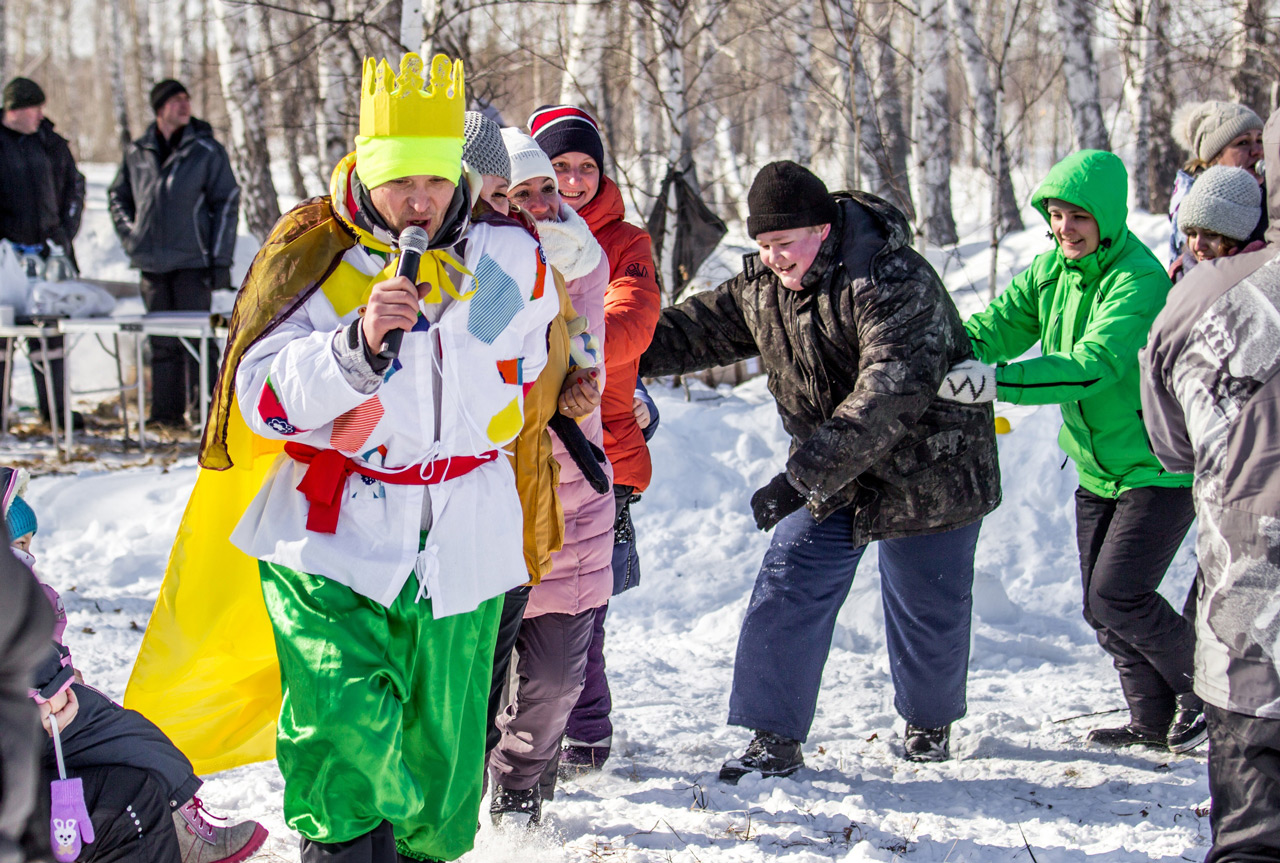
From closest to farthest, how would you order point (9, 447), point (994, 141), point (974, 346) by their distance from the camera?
point (974, 346) < point (9, 447) < point (994, 141)

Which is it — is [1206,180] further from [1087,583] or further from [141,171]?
[141,171]

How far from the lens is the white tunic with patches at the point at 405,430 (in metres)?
2.23

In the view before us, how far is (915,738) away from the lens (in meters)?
3.78

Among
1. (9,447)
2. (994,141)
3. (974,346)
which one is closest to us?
(974,346)

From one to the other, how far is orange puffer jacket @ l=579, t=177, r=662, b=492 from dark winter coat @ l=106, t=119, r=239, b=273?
5326 millimetres

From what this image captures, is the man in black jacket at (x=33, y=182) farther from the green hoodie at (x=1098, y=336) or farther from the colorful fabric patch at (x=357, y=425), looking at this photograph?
the green hoodie at (x=1098, y=336)

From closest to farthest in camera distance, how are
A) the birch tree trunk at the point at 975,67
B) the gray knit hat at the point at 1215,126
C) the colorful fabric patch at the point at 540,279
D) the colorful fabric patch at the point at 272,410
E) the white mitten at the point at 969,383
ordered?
the colorful fabric patch at the point at 272,410 < the colorful fabric patch at the point at 540,279 < the white mitten at the point at 969,383 < the gray knit hat at the point at 1215,126 < the birch tree trunk at the point at 975,67

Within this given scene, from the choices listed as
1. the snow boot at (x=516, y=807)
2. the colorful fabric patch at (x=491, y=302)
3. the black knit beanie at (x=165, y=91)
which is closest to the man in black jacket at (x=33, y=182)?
the black knit beanie at (x=165, y=91)

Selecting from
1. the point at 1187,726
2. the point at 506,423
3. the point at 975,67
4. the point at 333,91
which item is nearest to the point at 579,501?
the point at 506,423

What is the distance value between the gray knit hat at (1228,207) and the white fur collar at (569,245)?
4.99 feet

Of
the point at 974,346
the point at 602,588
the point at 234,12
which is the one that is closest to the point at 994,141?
the point at 974,346

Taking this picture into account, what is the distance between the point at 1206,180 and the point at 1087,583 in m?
1.53

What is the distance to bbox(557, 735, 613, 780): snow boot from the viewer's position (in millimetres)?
3646

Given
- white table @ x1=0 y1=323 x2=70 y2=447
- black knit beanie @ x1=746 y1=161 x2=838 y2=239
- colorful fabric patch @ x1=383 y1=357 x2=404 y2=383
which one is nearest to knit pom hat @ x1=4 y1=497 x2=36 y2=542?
colorful fabric patch @ x1=383 y1=357 x2=404 y2=383
